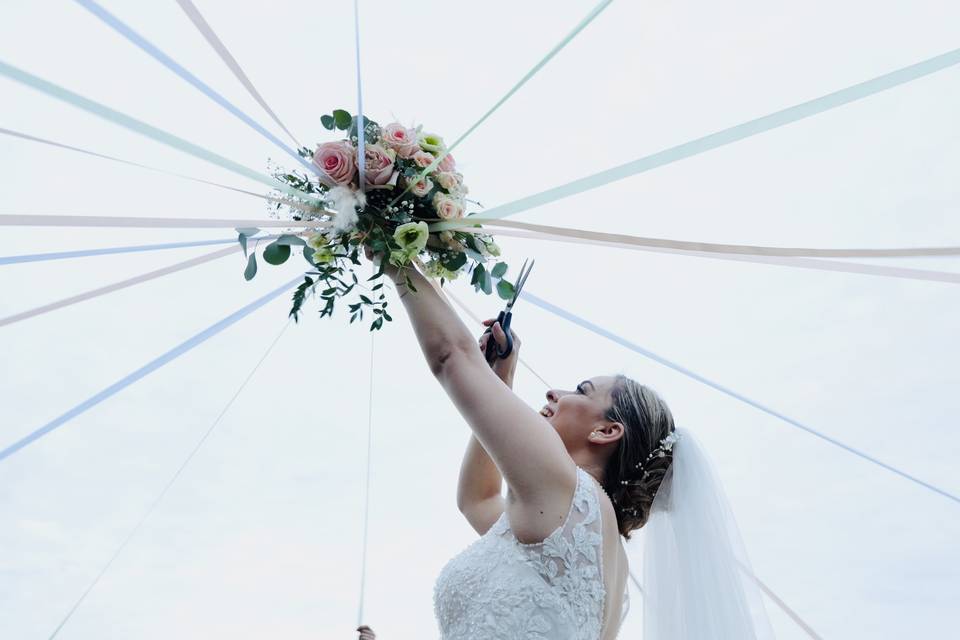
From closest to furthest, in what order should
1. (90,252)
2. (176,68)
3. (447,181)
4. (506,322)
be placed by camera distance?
(176,68) → (447,181) → (506,322) → (90,252)

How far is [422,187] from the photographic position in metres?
2.95

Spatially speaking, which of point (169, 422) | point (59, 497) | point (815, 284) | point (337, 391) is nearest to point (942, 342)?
point (815, 284)

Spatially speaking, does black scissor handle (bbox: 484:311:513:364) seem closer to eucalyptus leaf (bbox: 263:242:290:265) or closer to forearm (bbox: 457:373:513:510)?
forearm (bbox: 457:373:513:510)

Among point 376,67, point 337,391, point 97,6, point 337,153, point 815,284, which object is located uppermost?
point 376,67

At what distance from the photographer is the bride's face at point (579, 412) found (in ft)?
11.0

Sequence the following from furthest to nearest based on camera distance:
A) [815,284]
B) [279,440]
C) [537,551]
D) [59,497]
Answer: [279,440]
[59,497]
[815,284]
[537,551]

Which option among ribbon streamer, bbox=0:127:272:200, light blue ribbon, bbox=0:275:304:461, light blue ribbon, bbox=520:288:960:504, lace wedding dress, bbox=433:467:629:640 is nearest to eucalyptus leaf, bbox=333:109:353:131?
ribbon streamer, bbox=0:127:272:200

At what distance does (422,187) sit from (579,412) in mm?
1111

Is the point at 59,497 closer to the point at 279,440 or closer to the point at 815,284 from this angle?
the point at 279,440

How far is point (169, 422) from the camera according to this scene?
5992 millimetres

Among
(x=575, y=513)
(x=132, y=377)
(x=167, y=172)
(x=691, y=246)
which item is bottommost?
(x=575, y=513)

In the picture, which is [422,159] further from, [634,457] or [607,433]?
[634,457]

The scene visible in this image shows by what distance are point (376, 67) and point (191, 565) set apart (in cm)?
385

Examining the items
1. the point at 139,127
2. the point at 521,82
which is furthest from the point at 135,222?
the point at 521,82
